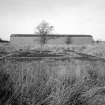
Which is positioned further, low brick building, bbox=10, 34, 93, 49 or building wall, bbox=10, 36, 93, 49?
low brick building, bbox=10, 34, 93, 49

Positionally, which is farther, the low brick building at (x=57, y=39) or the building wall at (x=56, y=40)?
the low brick building at (x=57, y=39)

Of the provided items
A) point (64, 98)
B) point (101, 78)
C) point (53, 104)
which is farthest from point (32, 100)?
point (101, 78)

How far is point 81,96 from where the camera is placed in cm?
174

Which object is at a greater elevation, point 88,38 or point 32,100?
point 88,38

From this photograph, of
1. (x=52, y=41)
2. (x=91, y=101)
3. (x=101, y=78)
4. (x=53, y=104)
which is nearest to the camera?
(x=53, y=104)

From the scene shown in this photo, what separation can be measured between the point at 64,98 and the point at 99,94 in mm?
818

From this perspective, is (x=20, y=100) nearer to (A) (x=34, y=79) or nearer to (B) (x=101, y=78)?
(A) (x=34, y=79)

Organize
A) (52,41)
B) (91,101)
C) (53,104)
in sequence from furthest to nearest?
1. (52,41)
2. (91,101)
3. (53,104)

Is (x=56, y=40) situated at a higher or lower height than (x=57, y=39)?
lower

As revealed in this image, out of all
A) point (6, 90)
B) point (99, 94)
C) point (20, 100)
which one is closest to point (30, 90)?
point (20, 100)

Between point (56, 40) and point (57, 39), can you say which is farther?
point (57, 39)

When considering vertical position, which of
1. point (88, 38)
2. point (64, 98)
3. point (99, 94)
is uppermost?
point (88, 38)

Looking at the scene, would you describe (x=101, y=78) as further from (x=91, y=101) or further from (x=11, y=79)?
(x=11, y=79)

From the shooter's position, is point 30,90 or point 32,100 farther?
point 30,90
